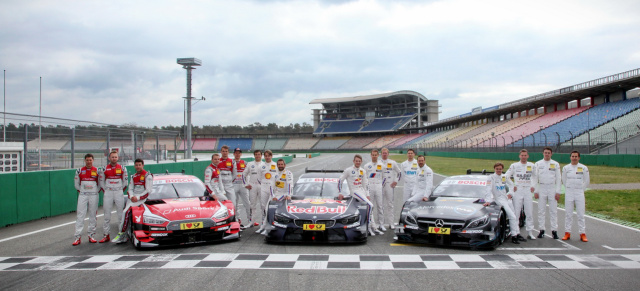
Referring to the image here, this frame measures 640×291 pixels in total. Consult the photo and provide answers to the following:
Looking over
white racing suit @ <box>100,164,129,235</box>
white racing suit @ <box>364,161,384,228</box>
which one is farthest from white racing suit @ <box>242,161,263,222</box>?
white racing suit @ <box>100,164,129,235</box>

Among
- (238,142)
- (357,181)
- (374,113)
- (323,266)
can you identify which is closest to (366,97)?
(374,113)

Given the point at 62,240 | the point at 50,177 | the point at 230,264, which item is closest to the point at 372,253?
the point at 230,264

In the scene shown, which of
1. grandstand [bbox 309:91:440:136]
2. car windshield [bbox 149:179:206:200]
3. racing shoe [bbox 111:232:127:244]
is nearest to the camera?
racing shoe [bbox 111:232:127:244]

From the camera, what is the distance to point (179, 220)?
7.37 meters

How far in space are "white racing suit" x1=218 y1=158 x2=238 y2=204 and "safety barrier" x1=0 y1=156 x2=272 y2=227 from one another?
4.75m

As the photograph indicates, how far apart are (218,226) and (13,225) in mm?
5713

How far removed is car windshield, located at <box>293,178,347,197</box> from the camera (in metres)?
8.84

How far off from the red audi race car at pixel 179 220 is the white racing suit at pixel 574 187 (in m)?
5.98

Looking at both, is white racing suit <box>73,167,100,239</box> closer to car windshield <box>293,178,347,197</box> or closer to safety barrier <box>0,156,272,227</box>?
safety barrier <box>0,156,272,227</box>

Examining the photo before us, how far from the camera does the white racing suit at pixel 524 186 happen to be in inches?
328

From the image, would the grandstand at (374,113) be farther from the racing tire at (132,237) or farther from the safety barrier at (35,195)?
the racing tire at (132,237)

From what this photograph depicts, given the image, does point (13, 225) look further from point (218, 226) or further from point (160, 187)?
point (218, 226)

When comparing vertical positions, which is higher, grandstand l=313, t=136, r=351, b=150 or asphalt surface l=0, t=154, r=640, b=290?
grandstand l=313, t=136, r=351, b=150

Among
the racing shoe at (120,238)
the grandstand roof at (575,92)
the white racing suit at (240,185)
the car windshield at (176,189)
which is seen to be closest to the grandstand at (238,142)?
the grandstand roof at (575,92)
